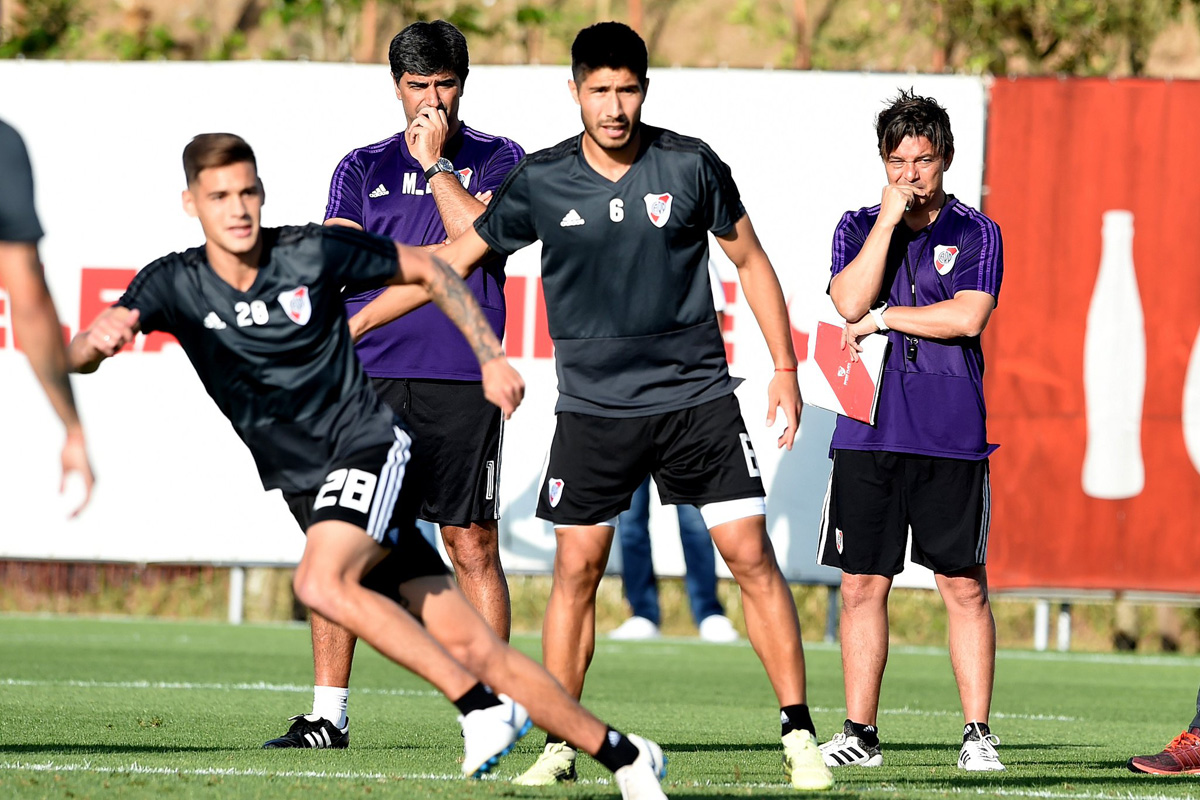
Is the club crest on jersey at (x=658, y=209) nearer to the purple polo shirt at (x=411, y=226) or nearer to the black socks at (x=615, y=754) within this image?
the purple polo shirt at (x=411, y=226)

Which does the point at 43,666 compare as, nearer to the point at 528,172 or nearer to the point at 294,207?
the point at 294,207

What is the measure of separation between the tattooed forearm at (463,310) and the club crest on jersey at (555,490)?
0.87 meters

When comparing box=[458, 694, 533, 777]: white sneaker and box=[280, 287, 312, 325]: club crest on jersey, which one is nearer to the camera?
box=[458, 694, 533, 777]: white sneaker

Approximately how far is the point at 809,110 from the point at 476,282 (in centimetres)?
593

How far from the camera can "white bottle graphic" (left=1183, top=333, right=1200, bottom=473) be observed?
11359 mm

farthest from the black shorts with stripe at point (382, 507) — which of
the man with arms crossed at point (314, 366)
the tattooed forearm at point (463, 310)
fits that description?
the tattooed forearm at point (463, 310)

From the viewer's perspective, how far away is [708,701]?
846 centimetres

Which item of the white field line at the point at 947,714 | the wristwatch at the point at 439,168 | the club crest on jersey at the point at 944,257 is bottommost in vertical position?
the white field line at the point at 947,714

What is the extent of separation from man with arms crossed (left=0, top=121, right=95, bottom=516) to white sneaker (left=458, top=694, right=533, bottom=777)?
42.1 inches

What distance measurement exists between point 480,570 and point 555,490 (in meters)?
0.98

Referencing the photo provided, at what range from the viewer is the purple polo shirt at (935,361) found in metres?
6.10

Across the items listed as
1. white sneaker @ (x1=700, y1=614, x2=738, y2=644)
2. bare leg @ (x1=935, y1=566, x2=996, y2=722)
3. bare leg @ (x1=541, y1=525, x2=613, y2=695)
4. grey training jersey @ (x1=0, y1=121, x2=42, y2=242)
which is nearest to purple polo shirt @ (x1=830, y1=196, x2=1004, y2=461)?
bare leg @ (x1=935, y1=566, x2=996, y2=722)

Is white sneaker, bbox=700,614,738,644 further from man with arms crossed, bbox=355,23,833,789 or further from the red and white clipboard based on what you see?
man with arms crossed, bbox=355,23,833,789

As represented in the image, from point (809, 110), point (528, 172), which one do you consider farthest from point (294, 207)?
point (528, 172)
